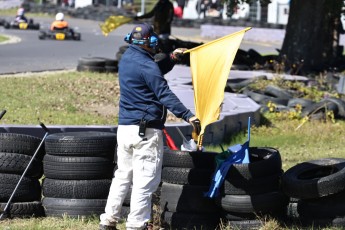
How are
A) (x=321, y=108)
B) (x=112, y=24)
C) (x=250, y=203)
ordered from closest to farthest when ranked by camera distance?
(x=250, y=203) < (x=321, y=108) < (x=112, y=24)

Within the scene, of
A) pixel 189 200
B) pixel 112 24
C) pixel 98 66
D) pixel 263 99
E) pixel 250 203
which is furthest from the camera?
pixel 112 24

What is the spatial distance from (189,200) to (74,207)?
1.02 metres

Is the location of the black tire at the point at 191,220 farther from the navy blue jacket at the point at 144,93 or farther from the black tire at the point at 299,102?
the black tire at the point at 299,102

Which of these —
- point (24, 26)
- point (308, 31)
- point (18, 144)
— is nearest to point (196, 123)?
point (18, 144)

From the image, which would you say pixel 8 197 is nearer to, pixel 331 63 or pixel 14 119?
pixel 14 119

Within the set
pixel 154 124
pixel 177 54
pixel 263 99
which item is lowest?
pixel 263 99

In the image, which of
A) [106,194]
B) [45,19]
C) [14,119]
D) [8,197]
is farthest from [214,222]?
[45,19]

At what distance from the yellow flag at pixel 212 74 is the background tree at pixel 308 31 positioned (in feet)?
48.2

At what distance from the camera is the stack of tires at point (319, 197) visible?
714cm

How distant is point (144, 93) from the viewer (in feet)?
22.7

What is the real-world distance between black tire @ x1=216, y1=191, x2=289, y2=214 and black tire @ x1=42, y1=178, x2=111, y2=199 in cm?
108

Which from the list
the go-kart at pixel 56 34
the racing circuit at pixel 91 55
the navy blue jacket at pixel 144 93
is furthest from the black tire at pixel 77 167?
the go-kart at pixel 56 34

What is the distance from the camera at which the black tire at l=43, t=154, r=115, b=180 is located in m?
7.67

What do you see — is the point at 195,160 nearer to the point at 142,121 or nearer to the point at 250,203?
the point at 250,203
